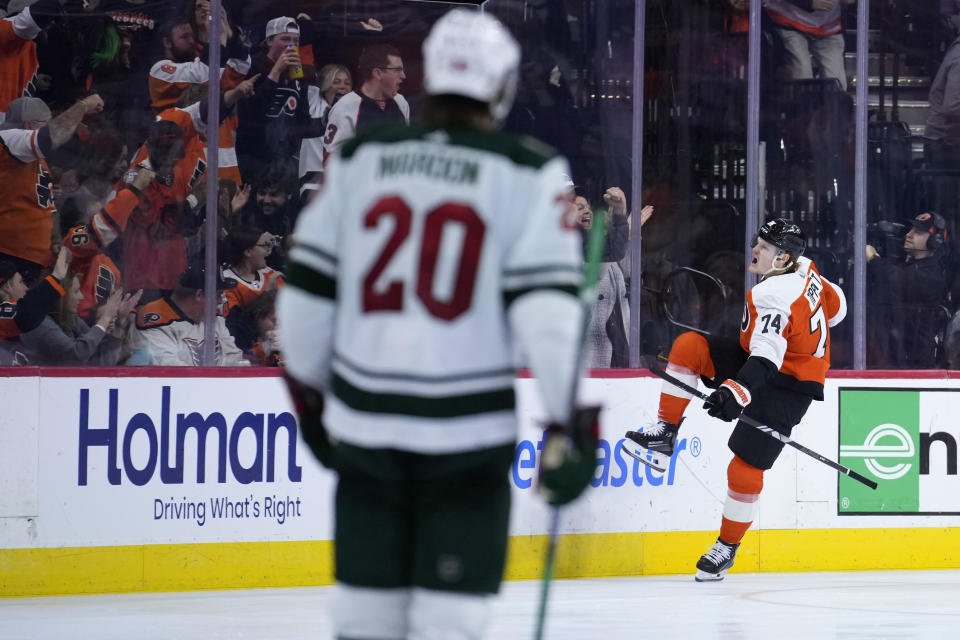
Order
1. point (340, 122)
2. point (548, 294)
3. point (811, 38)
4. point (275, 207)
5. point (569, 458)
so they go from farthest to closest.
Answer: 1. point (811, 38)
2. point (340, 122)
3. point (275, 207)
4. point (569, 458)
5. point (548, 294)

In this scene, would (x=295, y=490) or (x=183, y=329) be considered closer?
(x=295, y=490)

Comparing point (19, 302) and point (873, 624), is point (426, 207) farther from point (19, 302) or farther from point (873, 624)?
point (19, 302)

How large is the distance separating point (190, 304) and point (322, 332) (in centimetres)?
388

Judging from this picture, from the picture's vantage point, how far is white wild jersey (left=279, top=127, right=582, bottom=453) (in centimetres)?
215

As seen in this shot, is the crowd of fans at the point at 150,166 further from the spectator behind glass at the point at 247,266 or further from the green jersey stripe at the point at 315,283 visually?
the green jersey stripe at the point at 315,283

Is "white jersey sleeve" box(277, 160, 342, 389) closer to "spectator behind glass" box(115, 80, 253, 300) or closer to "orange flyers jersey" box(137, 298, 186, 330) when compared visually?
"orange flyers jersey" box(137, 298, 186, 330)

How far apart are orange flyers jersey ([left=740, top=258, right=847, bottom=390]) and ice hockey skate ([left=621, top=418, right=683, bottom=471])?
0.46m

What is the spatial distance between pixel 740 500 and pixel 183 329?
2.31 meters

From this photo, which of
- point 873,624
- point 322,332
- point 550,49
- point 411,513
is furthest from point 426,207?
point 550,49

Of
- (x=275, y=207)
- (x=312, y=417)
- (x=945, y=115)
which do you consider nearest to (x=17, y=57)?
(x=275, y=207)

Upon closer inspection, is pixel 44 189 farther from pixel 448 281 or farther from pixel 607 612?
pixel 448 281

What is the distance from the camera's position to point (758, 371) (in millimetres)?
5867

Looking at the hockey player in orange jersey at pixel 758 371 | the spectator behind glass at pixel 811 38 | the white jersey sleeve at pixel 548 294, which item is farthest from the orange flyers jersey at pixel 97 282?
the white jersey sleeve at pixel 548 294

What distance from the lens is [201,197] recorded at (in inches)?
239
